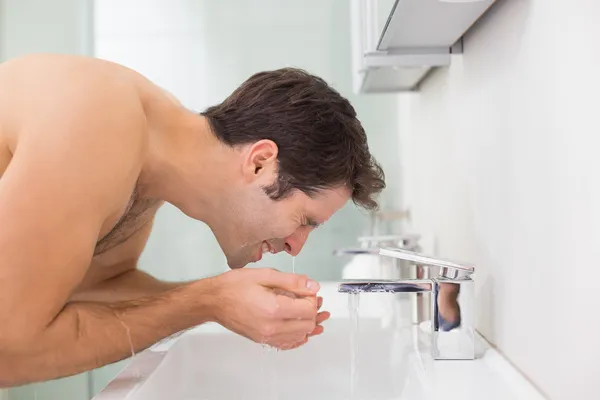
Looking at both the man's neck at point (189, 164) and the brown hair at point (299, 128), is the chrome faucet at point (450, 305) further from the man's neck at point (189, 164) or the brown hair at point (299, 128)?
the man's neck at point (189, 164)

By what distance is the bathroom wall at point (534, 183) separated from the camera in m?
0.53

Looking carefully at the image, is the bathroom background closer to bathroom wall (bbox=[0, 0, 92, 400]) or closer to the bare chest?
bathroom wall (bbox=[0, 0, 92, 400])

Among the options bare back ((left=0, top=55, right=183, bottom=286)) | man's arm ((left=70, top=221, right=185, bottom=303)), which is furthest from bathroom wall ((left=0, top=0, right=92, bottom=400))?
bare back ((left=0, top=55, right=183, bottom=286))

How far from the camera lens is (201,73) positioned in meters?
1.65

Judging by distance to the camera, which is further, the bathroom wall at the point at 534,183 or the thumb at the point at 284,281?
the thumb at the point at 284,281

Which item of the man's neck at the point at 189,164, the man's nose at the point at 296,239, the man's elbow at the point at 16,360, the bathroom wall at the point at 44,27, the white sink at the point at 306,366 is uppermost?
the bathroom wall at the point at 44,27

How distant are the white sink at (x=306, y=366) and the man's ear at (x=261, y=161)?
Result: 0.85ft

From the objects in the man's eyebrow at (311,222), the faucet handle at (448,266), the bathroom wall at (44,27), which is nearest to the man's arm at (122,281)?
the man's eyebrow at (311,222)

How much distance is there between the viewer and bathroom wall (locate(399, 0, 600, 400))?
1.73 feet

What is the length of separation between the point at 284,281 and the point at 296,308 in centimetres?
3

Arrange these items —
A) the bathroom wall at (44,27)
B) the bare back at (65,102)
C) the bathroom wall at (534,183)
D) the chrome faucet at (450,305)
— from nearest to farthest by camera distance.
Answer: the bathroom wall at (534,183) → the bare back at (65,102) → the chrome faucet at (450,305) → the bathroom wall at (44,27)

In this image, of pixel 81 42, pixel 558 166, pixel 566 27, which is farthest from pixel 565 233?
pixel 81 42

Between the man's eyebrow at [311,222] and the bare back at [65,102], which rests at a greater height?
the bare back at [65,102]

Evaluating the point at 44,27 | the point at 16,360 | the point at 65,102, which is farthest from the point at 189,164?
the point at 44,27
